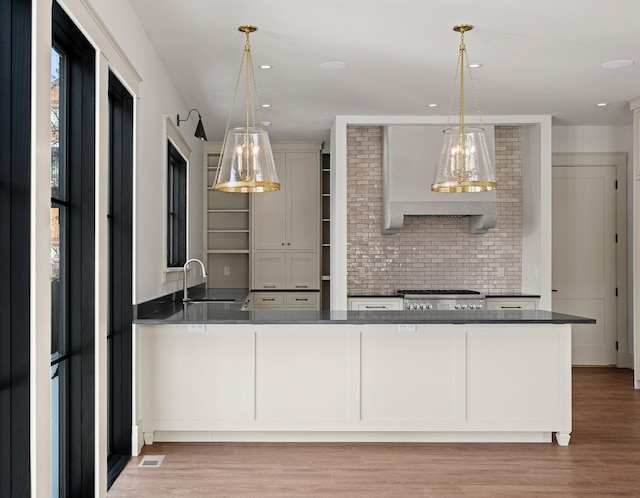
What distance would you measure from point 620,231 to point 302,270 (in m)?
3.71

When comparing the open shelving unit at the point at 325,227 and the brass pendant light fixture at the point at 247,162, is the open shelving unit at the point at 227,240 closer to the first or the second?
the open shelving unit at the point at 325,227

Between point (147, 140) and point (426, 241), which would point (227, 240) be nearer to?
point (426, 241)

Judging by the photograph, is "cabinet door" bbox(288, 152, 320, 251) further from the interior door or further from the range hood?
the interior door

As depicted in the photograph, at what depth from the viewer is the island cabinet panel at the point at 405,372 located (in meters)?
4.12

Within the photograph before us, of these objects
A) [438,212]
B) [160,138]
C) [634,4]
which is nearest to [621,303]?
[438,212]

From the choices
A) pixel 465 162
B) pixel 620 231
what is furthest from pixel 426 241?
pixel 465 162

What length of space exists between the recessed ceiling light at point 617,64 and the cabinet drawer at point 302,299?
4293mm

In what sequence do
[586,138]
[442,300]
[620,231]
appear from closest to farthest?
[442,300]
[586,138]
[620,231]

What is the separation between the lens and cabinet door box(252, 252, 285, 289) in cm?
805

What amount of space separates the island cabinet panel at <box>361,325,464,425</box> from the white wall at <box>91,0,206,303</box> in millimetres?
1525

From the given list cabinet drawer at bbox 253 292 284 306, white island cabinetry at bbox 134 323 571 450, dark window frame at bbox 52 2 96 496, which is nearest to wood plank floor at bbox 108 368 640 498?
white island cabinetry at bbox 134 323 571 450

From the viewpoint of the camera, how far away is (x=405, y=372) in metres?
4.13

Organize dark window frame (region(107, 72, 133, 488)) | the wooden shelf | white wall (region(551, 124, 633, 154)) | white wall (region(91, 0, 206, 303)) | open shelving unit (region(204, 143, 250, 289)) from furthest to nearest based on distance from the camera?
1. open shelving unit (region(204, 143, 250, 289))
2. the wooden shelf
3. white wall (region(551, 124, 633, 154))
4. dark window frame (region(107, 72, 133, 488))
5. white wall (region(91, 0, 206, 303))

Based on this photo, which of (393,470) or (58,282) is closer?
(58,282)
